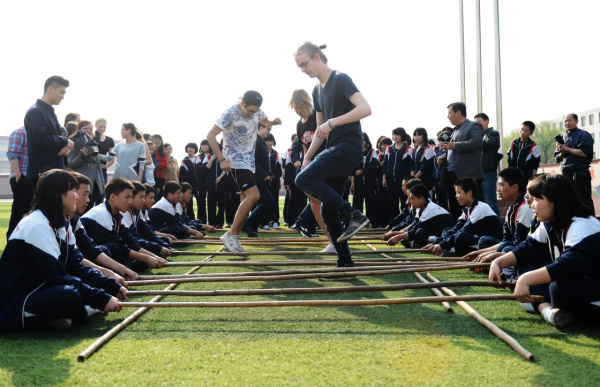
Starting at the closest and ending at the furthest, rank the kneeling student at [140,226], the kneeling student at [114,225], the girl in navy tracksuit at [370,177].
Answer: the kneeling student at [114,225] < the kneeling student at [140,226] < the girl in navy tracksuit at [370,177]

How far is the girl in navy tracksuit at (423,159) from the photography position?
33.0 ft

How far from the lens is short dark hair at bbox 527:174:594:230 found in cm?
314

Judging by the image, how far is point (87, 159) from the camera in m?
7.25

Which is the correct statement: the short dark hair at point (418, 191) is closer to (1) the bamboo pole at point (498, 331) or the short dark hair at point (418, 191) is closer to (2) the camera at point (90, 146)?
(1) the bamboo pole at point (498, 331)

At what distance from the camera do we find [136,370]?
2484mm

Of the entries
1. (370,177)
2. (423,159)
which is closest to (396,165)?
(423,159)

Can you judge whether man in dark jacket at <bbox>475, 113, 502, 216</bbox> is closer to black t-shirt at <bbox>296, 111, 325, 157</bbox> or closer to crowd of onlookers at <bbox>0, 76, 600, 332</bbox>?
crowd of onlookers at <bbox>0, 76, 600, 332</bbox>

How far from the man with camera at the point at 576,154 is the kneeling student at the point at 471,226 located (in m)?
4.06

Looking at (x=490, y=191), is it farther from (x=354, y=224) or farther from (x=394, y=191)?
(x=354, y=224)

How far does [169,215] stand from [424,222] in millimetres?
3734

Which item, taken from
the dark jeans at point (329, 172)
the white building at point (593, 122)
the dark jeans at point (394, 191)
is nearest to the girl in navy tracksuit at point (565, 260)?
the dark jeans at point (329, 172)

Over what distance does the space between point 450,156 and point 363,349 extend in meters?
5.49

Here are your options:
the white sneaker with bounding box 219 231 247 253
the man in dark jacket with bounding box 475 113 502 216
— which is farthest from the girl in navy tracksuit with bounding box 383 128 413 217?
the white sneaker with bounding box 219 231 247 253

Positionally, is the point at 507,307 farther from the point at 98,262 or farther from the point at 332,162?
the point at 98,262
